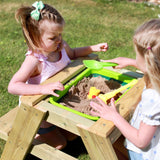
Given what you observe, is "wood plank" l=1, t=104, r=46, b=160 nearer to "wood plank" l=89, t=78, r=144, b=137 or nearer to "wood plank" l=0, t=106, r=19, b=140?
"wood plank" l=0, t=106, r=19, b=140

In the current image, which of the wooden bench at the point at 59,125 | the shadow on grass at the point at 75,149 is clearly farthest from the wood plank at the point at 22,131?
the shadow on grass at the point at 75,149

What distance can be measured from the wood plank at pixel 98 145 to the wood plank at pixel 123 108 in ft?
0.09

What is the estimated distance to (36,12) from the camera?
4.59 feet

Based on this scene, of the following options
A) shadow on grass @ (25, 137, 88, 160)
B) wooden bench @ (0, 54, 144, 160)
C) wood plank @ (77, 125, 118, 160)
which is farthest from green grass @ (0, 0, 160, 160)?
wood plank @ (77, 125, 118, 160)

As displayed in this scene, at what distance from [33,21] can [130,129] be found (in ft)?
2.86

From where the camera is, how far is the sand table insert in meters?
1.38

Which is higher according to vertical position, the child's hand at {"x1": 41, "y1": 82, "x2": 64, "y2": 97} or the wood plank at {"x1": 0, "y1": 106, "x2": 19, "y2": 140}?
the child's hand at {"x1": 41, "y1": 82, "x2": 64, "y2": 97}

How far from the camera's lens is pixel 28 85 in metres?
1.32

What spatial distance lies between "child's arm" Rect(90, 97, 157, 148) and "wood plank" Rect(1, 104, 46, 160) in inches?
13.0

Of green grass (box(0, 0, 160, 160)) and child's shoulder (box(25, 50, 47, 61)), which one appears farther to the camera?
green grass (box(0, 0, 160, 160))

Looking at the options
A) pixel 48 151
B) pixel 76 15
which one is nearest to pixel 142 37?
pixel 48 151

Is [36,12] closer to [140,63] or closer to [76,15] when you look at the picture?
Result: [140,63]

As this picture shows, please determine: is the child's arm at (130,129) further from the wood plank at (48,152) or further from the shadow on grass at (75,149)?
the shadow on grass at (75,149)

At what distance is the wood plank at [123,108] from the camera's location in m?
1.03
